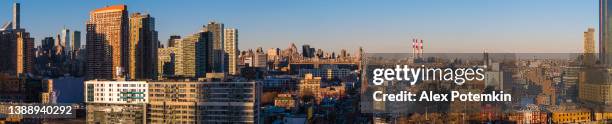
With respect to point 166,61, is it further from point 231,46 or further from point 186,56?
point 231,46

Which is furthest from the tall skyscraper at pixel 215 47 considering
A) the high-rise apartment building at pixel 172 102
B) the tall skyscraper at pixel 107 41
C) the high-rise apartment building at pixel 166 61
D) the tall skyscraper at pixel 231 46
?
the high-rise apartment building at pixel 172 102

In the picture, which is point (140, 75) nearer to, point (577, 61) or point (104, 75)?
point (104, 75)

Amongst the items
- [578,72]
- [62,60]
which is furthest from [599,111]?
[62,60]

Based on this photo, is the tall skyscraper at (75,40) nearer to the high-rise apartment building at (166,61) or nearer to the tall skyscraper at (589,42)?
the high-rise apartment building at (166,61)

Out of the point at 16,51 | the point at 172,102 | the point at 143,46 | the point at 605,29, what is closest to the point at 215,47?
the point at 143,46

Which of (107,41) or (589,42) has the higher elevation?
(107,41)
